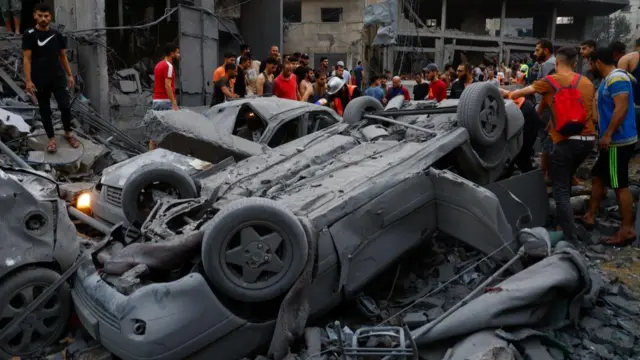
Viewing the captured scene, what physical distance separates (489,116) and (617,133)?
1263mm

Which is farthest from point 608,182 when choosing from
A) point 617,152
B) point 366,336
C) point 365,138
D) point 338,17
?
point 338,17

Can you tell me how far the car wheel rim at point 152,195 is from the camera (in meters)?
4.18

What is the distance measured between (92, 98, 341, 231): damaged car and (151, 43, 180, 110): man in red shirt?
4.84 feet

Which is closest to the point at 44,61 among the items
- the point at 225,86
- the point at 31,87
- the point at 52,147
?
the point at 31,87

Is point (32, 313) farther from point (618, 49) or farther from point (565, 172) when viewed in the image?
point (618, 49)

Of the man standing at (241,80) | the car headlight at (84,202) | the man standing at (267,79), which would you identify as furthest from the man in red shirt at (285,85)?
the car headlight at (84,202)

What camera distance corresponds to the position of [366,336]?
10.3 feet

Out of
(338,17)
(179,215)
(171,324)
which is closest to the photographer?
(171,324)

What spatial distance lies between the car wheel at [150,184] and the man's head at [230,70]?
4.13 metres

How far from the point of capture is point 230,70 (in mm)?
8008

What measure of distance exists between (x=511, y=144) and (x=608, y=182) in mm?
1016

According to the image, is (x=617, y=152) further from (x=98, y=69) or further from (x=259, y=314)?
(x=98, y=69)

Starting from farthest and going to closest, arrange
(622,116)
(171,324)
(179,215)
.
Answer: (622,116) → (179,215) → (171,324)

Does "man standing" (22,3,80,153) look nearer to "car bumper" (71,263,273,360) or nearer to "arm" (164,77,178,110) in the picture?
"arm" (164,77,178,110)
